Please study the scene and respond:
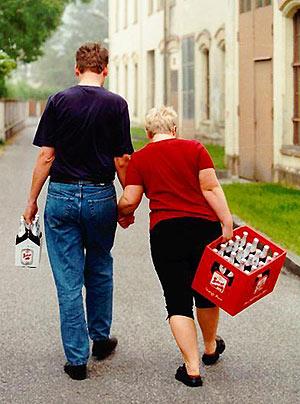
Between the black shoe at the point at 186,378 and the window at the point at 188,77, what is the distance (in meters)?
25.8

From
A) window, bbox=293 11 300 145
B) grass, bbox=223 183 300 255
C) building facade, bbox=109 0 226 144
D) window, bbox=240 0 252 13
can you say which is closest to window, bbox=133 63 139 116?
building facade, bbox=109 0 226 144

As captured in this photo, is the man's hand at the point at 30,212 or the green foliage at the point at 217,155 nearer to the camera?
the man's hand at the point at 30,212

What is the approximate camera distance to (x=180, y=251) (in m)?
5.86

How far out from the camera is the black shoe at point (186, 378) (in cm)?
575

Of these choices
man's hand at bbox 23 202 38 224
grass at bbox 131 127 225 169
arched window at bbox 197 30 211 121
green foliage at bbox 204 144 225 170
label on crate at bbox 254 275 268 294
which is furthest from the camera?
arched window at bbox 197 30 211 121

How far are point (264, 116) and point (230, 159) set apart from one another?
2.19 meters

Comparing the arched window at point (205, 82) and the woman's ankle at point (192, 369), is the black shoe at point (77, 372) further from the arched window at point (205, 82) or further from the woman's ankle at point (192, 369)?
the arched window at point (205, 82)

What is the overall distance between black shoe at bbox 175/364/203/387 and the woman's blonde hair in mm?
1268

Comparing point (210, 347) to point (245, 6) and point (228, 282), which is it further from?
point (245, 6)

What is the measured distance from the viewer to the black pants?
5824 mm

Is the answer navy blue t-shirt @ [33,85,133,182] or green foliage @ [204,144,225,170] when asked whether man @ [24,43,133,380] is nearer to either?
navy blue t-shirt @ [33,85,133,182]

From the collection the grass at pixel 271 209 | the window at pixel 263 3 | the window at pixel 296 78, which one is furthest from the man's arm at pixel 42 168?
the window at pixel 263 3

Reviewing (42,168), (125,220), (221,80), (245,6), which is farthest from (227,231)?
(221,80)

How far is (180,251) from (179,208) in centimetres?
24
